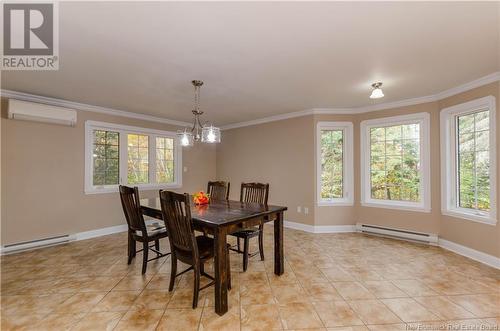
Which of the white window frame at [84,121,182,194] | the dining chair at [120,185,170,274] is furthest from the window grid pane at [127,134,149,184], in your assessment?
the dining chair at [120,185,170,274]

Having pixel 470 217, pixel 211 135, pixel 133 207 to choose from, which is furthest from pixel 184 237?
pixel 470 217

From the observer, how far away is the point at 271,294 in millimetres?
2322

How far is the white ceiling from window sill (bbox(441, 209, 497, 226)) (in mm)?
1811

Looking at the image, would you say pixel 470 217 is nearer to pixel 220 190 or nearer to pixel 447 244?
pixel 447 244

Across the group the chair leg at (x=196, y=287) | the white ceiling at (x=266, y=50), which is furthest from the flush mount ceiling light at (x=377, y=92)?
the chair leg at (x=196, y=287)

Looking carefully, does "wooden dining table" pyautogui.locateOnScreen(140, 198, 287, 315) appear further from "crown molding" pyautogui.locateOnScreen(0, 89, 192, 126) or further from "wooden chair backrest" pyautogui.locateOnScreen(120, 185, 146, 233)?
"crown molding" pyautogui.locateOnScreen(0, 89, 192, 126)

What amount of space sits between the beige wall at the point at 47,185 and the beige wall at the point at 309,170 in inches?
107

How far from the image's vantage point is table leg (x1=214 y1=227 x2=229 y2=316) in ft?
6.55

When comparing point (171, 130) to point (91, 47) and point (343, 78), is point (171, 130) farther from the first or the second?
point (343, 78)

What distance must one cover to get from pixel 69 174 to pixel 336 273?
444cm

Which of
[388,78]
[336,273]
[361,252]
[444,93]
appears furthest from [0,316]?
[444,93]

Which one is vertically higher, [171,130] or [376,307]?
[171,130]

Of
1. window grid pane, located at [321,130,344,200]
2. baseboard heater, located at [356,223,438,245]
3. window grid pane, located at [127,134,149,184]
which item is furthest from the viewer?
window grid pane, located at [127,134,149,184]

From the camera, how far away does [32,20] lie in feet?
5.93
